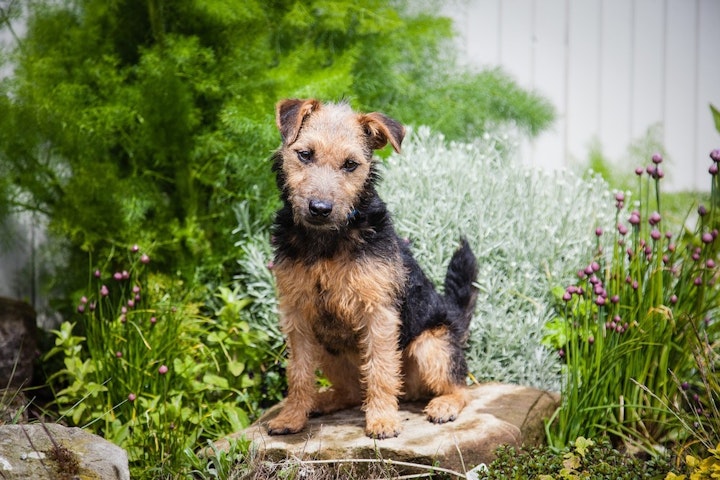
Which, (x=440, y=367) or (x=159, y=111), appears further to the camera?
(x=159, y=111)

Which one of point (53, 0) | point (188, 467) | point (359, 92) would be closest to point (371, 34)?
point (359, 92)

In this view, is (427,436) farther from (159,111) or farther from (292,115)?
(159,111)

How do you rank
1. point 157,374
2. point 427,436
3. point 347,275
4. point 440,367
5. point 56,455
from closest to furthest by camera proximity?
A: 1. point 56,455
2. point 347,275
3. point 427,436
4. point 440,367
5. point 157,374

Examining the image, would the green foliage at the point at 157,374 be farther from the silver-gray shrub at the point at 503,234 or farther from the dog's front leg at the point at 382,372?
the silver-gray shrub at the point at 503,234

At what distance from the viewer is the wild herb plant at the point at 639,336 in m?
3.97

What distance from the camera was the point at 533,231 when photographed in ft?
16.5

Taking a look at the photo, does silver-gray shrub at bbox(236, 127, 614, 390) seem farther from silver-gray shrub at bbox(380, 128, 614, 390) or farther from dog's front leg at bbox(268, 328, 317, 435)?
dog's front leg at bbox(268, 328, 317, 435)

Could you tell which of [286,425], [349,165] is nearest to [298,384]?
[286,425]

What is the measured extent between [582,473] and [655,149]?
529cm

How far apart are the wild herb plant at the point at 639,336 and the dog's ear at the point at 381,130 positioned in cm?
124

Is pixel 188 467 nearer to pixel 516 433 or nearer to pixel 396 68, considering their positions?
pixel 516 433

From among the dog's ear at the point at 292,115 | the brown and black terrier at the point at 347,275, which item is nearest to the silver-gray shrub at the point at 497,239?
the brown and black terrier at the point at 347,275

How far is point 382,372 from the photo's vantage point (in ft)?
11.9

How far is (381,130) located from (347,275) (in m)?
0.73
